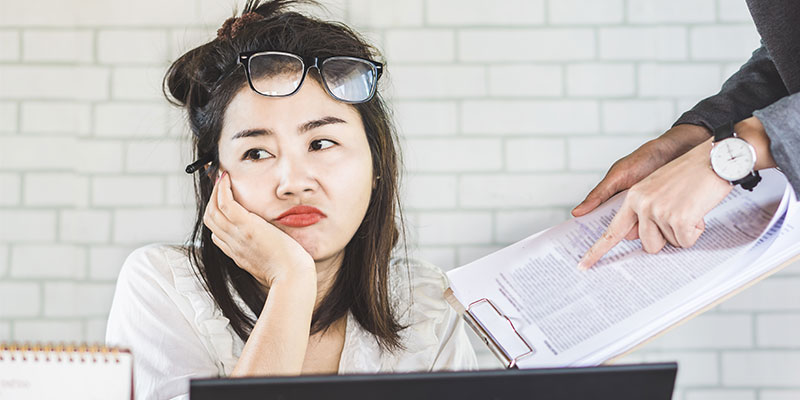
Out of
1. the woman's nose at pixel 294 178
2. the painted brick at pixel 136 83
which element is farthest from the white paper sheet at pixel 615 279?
the painted brick at pixel 136 83

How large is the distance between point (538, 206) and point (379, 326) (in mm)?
1011

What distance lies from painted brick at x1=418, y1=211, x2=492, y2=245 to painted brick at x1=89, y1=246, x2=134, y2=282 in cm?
99

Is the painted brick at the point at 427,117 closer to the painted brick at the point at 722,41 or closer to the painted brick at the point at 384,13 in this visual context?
the painted brick at the point at 384,13

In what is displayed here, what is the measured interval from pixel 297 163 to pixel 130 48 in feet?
4.00

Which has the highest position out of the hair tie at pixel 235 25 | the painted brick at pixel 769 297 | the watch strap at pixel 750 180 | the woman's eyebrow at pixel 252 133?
the hair tie at pixel 235 25

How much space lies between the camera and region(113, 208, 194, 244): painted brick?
7.50ft

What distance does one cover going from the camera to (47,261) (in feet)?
7.51

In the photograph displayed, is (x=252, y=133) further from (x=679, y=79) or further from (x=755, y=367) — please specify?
(x=755, y=367)

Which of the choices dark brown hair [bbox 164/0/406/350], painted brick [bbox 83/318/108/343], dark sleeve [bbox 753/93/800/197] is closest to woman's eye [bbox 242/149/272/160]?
dark brown hair [bbox 164/0/406/350]

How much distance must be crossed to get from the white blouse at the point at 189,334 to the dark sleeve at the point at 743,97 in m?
0.69

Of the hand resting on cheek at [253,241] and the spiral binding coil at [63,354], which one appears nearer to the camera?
the spiral binding coil at [63,354]

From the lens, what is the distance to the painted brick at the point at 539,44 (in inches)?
92.2

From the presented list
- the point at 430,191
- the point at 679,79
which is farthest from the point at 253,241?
the point at 679,79

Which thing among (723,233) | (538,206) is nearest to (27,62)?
(538,206)
